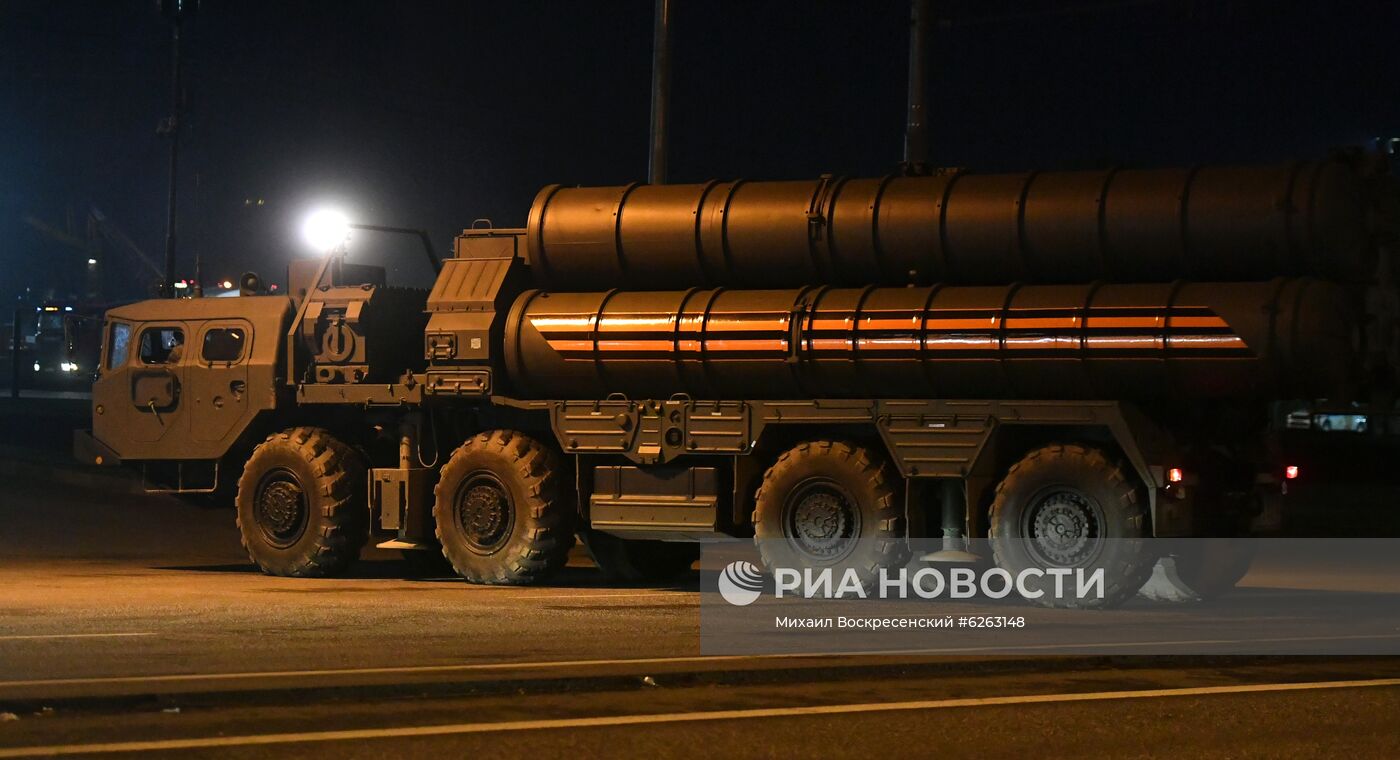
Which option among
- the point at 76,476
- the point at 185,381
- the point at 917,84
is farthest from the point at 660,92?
the point at 76,476

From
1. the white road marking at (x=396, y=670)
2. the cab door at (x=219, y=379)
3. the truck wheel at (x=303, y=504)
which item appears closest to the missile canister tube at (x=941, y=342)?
the truck wheel at (x=303, y=504)

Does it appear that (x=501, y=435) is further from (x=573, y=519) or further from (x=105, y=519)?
(x=105, y=519)

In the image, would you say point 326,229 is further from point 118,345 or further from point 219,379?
point 219,379

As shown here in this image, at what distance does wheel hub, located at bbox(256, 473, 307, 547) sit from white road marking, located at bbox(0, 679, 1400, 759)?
11471mm

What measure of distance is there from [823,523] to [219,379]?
7355 millimetres

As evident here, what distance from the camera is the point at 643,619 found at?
1496 centimetres

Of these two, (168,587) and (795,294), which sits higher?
(795,294)

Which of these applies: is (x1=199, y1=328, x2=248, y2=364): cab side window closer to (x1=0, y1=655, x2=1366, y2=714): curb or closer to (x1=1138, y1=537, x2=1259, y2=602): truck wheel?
(x1=1138, y1=537, x2=1259, y2=602): truck wheel

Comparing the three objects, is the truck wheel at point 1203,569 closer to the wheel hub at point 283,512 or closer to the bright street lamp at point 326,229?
the wheel hub at point 283,512

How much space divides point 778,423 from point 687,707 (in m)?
8.31

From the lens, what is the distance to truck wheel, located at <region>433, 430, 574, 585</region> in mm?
19203

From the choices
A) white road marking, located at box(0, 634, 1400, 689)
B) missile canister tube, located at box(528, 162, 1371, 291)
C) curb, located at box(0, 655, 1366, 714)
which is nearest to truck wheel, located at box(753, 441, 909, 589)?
missile canister tube, located at box(528, 162, 1371, 291)

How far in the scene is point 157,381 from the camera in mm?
21656

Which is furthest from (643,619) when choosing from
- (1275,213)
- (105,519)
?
(105,519)
